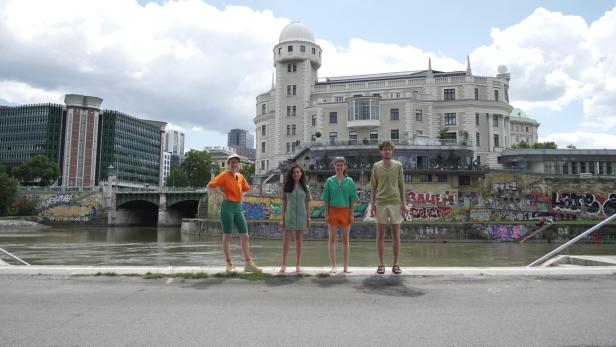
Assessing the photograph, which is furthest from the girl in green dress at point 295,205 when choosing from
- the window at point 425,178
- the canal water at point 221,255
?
the window at point 425,178

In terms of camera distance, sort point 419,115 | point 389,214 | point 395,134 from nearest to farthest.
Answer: point 389,214, point 395,134, point 419,115

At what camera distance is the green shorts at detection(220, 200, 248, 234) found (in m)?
7.89

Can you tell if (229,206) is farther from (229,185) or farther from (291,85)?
(291,85)

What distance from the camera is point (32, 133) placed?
116 meters

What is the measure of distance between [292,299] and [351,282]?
4.47 feet

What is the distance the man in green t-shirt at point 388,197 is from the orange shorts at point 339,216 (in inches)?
18.5

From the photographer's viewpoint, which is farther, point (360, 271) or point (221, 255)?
point (221, 255)

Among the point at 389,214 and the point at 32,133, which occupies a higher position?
the point at 32,133

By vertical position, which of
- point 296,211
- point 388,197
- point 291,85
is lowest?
point 296,211

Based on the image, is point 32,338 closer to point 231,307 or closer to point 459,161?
point 231,307

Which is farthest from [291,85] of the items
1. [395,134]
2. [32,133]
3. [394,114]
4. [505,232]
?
[32,133]

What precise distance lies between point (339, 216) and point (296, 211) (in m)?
0.78

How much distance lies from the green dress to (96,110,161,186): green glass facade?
127 meters

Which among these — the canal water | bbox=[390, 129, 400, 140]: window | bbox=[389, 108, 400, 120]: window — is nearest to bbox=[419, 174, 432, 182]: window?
bbox=[390, 129, 400, 140]: window
